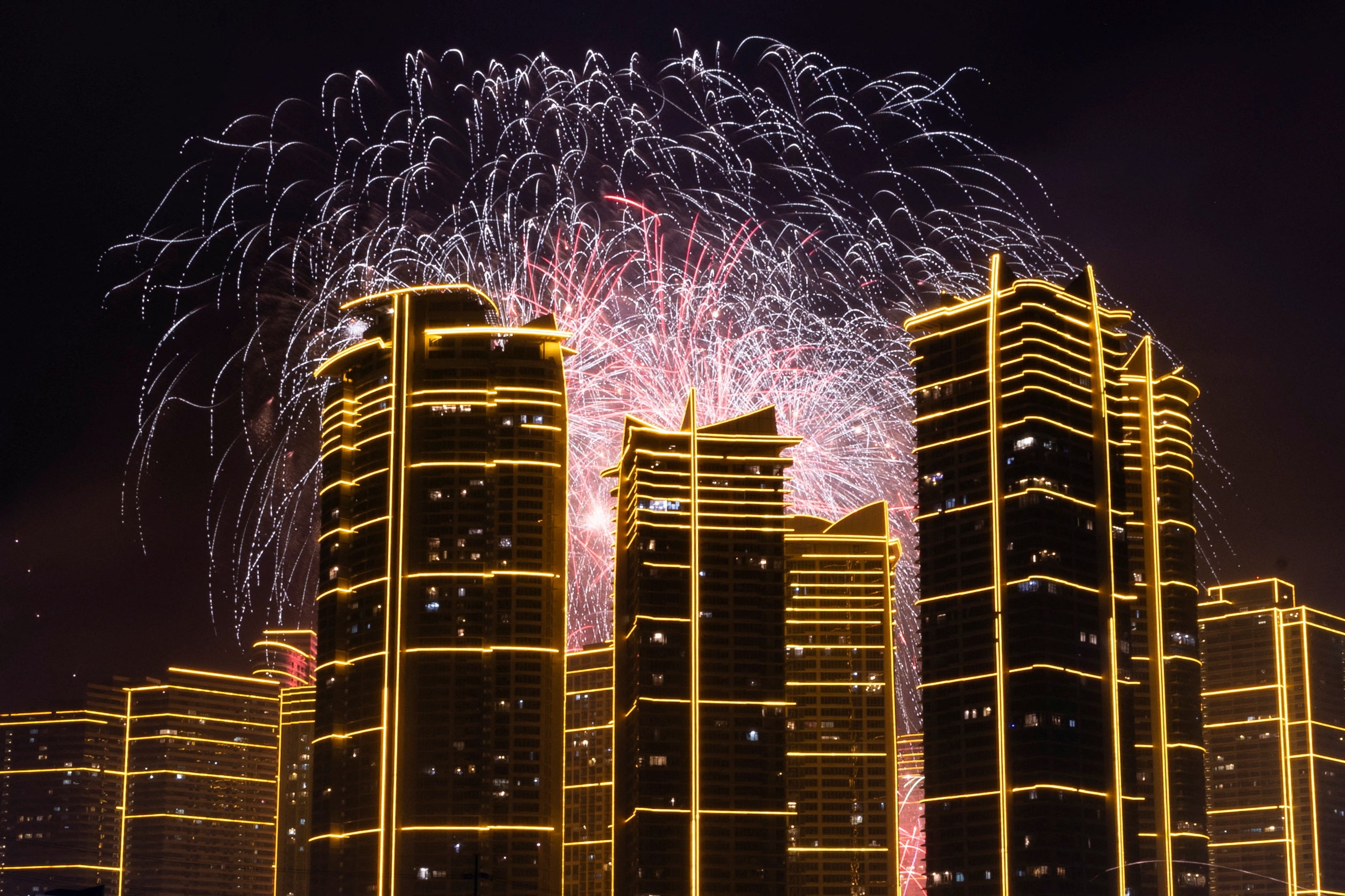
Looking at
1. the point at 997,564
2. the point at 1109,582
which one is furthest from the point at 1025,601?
the point at 1109,582

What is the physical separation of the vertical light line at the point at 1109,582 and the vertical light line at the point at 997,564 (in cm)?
1004

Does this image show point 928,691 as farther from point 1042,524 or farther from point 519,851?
point 519,851

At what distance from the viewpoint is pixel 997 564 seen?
608 feet

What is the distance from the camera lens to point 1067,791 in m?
177

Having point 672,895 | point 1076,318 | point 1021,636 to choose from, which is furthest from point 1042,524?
point 672,895

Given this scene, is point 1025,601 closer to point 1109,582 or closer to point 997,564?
point 997,564

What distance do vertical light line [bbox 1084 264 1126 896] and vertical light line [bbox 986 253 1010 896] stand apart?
32.9 ft

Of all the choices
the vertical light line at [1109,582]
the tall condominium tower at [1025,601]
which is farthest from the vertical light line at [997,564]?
the vertical light line at [1109,582]

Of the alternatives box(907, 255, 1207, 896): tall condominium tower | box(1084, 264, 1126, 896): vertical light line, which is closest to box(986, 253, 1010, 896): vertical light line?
box(907, 255, 1207, 896): tall condominium tower

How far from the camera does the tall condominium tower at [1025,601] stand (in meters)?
177

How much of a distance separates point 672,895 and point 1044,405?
61609mm

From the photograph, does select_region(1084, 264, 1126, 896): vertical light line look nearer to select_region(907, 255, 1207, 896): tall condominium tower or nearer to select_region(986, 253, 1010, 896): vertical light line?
select_region(907, 255, 1207, 896): tall condominium tower

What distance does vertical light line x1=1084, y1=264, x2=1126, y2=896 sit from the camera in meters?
179

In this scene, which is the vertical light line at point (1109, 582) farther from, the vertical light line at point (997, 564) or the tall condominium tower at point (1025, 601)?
the vertical light line at point (997, 564)
